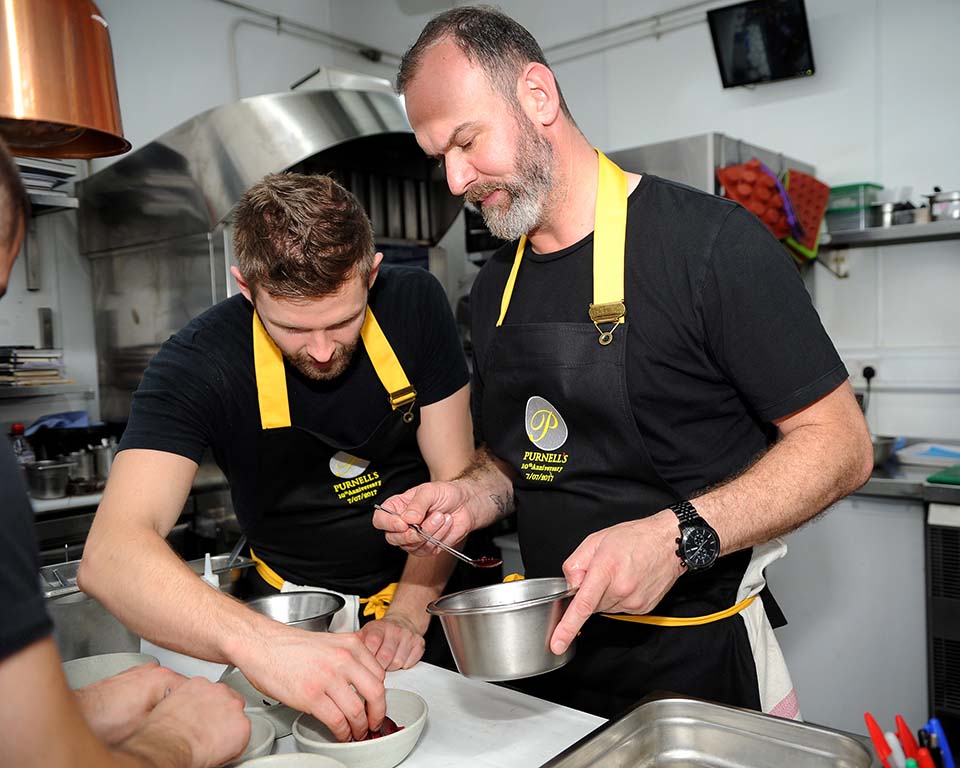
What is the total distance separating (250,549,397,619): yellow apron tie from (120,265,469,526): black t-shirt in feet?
0.36

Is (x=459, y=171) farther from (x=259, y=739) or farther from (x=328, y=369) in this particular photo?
(x=259, y=739)

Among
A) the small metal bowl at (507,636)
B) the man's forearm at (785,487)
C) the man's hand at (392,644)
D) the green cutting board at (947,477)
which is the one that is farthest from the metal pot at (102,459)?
the green cutting board at (947,477)

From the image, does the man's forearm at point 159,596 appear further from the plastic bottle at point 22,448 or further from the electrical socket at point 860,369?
the electrical socket at point 860,369

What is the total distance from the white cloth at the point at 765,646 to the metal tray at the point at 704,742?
1.34ft

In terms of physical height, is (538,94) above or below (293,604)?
above

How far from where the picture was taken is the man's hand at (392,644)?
131 centimetres

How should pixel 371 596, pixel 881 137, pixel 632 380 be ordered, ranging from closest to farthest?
pixel 632 380
pixel 371 596
pixel 881 137

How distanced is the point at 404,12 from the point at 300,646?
461cm

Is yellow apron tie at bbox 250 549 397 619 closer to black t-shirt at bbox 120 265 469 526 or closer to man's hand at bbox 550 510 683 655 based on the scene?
black t-shirt at bbox 120 265 469 526

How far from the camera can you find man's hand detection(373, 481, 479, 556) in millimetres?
1339

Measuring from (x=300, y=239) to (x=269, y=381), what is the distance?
0.32 meters

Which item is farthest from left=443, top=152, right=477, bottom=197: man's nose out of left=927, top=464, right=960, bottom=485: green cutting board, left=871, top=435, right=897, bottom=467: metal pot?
left=871, top=435, right=897, bottom=467: metal pot

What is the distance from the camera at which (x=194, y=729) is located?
2.93ft

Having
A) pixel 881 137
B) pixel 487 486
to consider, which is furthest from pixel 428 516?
pixel 881 137
